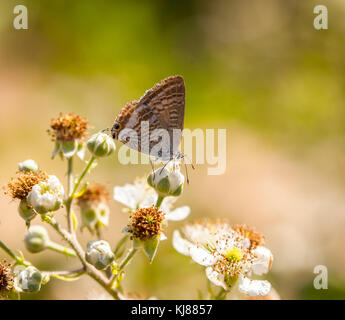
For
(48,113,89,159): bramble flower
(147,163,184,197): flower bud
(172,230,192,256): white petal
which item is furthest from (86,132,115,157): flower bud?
(172,230,192,256): white petal

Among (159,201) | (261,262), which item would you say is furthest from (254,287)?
(159,201)

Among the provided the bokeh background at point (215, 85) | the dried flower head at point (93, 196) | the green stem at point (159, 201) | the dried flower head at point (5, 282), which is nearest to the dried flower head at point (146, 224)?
the green stem at point (159, 201)

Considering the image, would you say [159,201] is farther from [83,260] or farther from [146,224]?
[83,260]

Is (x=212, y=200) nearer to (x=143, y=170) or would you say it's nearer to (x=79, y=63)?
(x=143, y=170)

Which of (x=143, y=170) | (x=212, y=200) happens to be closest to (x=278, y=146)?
(x=212, y=200)

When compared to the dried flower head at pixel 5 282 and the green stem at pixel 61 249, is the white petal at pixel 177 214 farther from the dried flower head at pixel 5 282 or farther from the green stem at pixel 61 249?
the dried flower head at pixel 5 282

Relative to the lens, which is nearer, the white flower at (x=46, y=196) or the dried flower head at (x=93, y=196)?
the white flower at (x=46, y=196)
